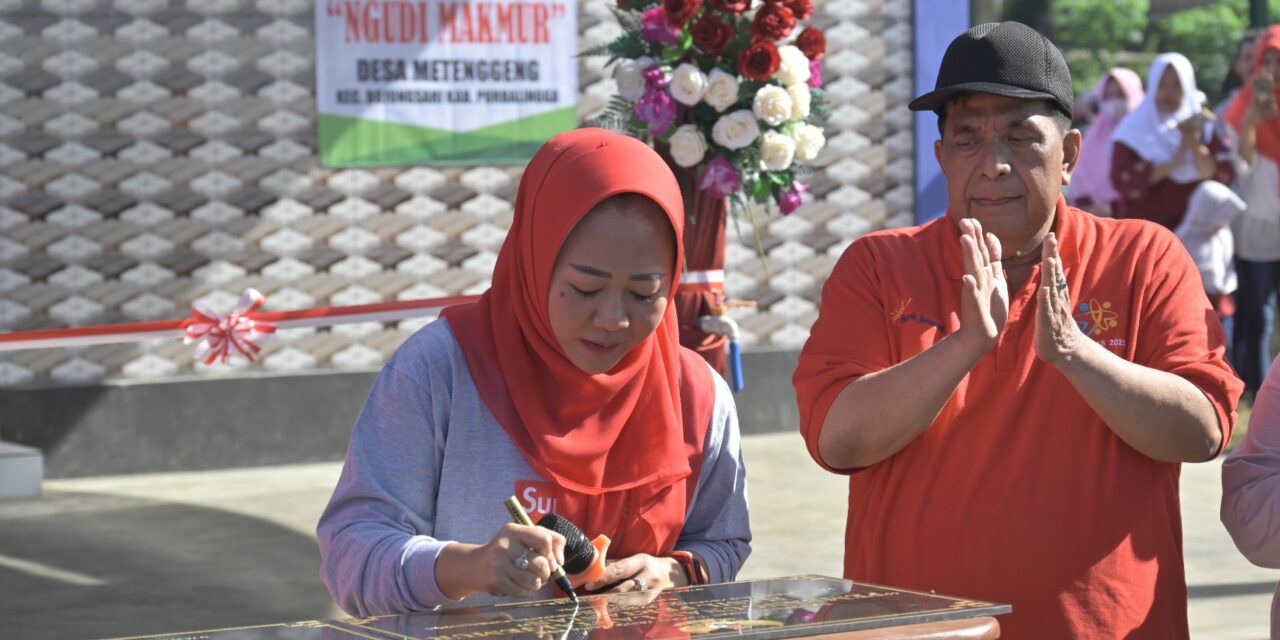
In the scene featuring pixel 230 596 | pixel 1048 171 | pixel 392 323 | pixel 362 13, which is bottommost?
pixel 230 596

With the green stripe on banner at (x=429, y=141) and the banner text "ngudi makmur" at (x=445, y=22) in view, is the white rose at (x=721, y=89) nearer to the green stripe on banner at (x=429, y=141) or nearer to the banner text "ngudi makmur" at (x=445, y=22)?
the green stripe on banner at (x=429, y=141)

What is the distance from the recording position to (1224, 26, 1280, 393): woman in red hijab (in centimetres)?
964

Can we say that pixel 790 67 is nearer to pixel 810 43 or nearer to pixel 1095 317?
pixel 810 43

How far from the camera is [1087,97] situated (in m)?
13.7

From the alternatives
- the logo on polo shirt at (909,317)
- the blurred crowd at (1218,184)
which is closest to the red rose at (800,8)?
the logo on polo shirt at (909,317)

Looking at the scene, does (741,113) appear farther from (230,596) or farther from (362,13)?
(362,13)

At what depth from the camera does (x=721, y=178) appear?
525 cm

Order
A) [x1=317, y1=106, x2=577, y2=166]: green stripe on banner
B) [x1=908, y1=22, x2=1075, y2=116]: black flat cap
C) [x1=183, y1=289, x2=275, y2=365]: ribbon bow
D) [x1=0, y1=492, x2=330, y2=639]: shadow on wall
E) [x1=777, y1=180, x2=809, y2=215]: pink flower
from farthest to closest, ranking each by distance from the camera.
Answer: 1. [x1=317, y1=106, x2=577, y2=166]: green stripe on banner
2. [x1=183, y1=289, x2=275, y2=365]: ribbon bow
3. [x1=0, y1=492, x2=330, y2=639]: shadow on wall
4. [x1=777, y1=180, x2=809, y2=215]: pink flower
5. [x1=908, y1=22, x2=1075, y2=116]: black flat cap

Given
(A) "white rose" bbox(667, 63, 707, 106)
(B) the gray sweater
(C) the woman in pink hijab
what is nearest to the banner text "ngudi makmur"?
(C) the woman in pink hijab

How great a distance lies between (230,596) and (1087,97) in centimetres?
965

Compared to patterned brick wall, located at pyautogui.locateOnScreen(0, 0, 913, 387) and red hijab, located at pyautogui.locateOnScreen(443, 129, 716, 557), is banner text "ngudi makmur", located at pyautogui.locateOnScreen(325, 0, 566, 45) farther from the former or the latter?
red hijab, located at pyautogui.locateOnScreen(443, 129, 716, 557)

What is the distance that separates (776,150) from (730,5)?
18.7 inches

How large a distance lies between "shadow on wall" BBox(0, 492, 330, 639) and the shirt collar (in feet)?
10.8

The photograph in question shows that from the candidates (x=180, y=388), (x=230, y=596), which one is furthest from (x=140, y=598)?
(x=180, y=388)
